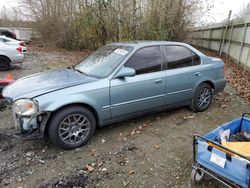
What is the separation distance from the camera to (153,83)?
12.8 ft

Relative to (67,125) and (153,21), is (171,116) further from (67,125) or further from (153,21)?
(153,21)

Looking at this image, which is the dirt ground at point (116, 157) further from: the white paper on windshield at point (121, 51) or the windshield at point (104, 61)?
the white paper on windshield at point (121, 51)

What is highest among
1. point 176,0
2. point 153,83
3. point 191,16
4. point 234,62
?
point 176,0

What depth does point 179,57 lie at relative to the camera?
4328 millimetres

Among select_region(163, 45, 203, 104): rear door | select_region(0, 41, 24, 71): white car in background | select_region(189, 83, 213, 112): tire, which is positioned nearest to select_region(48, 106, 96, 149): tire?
select_region(163, 45, 203, 104): rear door

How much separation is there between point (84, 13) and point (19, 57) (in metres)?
6.24

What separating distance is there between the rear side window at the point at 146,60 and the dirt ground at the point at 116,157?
1.05 meters

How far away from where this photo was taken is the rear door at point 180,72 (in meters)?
4.14

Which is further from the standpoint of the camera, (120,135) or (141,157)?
(120,135)

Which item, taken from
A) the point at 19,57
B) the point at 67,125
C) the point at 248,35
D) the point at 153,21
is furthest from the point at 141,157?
the point at 153,21

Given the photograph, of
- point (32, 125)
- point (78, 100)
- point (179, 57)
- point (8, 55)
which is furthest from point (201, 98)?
point (8, 55)

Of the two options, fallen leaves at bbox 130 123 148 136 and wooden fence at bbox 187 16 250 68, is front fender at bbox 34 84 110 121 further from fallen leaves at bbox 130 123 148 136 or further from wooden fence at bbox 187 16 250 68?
wooden fence at bbox 187 16 250 68

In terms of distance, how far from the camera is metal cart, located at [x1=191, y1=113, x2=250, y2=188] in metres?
2.17

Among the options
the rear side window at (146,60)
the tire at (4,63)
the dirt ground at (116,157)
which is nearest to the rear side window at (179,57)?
the rear side window at (146,60)
